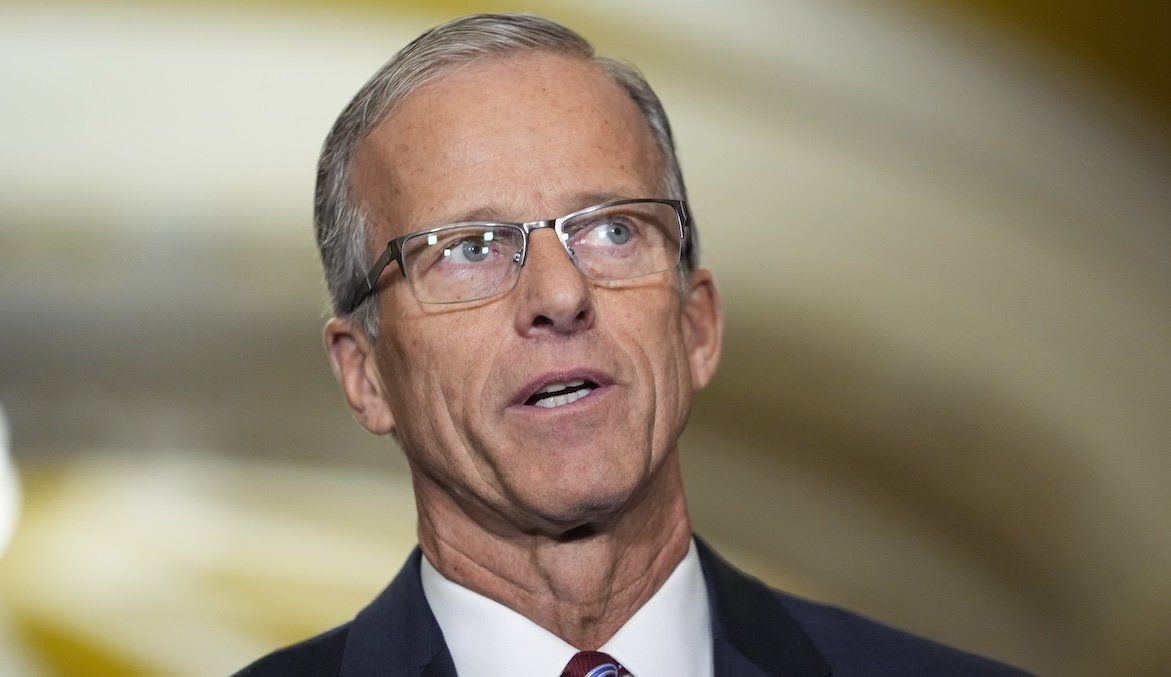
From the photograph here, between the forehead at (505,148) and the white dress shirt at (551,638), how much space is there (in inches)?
24.1

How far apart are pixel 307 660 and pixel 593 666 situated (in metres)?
0.52

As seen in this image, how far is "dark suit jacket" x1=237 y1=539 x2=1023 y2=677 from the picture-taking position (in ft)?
7.34

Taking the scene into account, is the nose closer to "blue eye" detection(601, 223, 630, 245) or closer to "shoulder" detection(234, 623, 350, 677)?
"blue eye" detection(601, 223, 630, 245)

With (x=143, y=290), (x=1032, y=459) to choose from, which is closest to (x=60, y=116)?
(x=143, y=290)

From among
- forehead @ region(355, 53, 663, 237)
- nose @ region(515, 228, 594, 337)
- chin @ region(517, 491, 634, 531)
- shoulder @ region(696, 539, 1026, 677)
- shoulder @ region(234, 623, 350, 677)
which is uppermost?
forehead @ region(355, 53, 663, 237)

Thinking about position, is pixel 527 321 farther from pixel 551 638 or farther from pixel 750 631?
pixel 750 631

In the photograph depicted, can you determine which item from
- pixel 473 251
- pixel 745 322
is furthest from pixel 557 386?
pixel 745 322

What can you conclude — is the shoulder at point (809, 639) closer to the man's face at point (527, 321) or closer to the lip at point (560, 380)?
the man's face at point (527, 321)

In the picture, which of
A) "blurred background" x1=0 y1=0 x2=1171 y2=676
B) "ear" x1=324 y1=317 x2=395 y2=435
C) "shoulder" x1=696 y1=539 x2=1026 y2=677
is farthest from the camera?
"blurred background" x1=0 y1=0 x2=1171 y2=676

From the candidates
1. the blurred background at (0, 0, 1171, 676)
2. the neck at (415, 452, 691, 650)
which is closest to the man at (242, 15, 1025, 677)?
the neck at (415, 452, 691, 650)

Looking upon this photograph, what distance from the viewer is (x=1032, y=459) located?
3453 mm

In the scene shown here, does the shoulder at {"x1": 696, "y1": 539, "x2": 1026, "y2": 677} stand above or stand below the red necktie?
below

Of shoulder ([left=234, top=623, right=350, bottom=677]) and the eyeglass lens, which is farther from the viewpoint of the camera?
shoulder ([left=234, top=623, right=350, bottom=677])

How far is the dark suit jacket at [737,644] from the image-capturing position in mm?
2238
